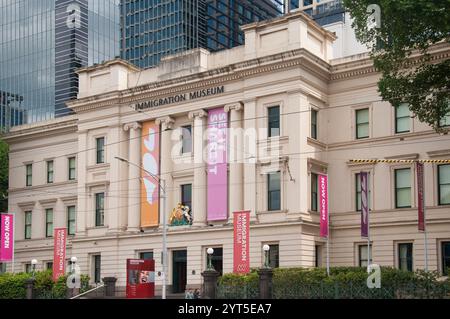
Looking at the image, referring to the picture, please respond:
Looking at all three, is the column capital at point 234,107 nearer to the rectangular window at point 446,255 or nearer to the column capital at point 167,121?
the column capital at point 167,121

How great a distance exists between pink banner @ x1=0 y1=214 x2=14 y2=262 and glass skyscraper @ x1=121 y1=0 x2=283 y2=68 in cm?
8428

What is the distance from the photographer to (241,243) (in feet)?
144

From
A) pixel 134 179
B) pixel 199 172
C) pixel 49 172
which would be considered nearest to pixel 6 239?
pixel 49 172

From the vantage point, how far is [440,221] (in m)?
42.0

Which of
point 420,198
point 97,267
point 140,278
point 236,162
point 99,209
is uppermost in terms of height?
point 236,162

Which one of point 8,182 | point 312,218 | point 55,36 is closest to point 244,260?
point 312,218

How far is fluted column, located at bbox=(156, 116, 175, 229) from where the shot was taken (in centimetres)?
5025

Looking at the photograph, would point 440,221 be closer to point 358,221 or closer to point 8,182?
point 358,221

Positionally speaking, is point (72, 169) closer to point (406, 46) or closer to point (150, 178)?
point (150, 178)

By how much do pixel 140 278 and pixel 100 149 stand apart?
1372 cm

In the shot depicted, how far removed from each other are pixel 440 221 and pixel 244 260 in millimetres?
11115

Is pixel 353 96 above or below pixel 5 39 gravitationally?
below

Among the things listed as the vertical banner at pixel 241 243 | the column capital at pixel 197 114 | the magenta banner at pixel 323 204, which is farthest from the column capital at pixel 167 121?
the magenta banner at pixel 323 204
